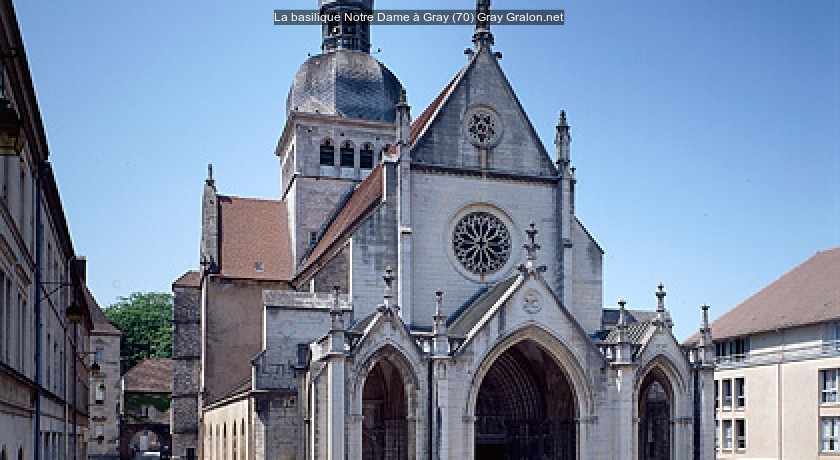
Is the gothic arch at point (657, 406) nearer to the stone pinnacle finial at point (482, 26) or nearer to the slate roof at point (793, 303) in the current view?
the slate roof at point (793, 303)

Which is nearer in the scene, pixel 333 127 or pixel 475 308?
pixel 475 308

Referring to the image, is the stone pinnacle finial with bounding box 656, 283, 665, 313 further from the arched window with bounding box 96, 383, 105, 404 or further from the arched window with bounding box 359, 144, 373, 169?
the arched window with bounding box 96, 383, 105, 404

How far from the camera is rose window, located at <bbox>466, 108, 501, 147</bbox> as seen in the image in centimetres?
3272

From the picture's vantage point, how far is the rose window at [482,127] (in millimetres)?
32719

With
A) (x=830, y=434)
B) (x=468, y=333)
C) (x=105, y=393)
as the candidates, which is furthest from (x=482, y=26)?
(x=105, y=393)

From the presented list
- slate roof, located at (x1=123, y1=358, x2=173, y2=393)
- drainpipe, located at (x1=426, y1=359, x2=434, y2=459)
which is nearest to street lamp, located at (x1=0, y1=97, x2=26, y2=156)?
drainpipe, located at (x1=426, y1=359, x2=434, y2=459)

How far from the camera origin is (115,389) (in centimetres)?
5881

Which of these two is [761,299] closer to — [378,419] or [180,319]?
[378,419]

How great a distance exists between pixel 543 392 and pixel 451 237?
6488 mm

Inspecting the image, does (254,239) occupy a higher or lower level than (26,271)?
higher

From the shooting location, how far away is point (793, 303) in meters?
41.6

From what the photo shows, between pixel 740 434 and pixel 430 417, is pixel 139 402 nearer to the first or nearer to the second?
pixel 740 434

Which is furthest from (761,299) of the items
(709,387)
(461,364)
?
(461,364)

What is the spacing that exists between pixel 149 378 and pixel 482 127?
1852 inches
